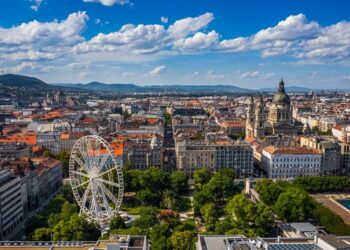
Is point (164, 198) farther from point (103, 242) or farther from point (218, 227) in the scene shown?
point (103, 242)

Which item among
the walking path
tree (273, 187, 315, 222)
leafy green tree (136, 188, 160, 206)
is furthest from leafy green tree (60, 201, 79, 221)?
the walking path

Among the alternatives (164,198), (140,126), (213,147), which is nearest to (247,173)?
(213,147)

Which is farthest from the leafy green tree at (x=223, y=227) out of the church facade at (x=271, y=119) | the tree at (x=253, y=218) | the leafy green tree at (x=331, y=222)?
the church facade at (x=271, y=119)

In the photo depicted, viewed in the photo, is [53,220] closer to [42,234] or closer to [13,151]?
[42,234]

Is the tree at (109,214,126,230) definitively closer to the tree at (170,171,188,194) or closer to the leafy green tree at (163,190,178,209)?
the leafy green tree at (163,190,178,209)

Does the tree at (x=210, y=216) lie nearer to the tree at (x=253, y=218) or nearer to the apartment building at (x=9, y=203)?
the tree at (x=253, y=218)
